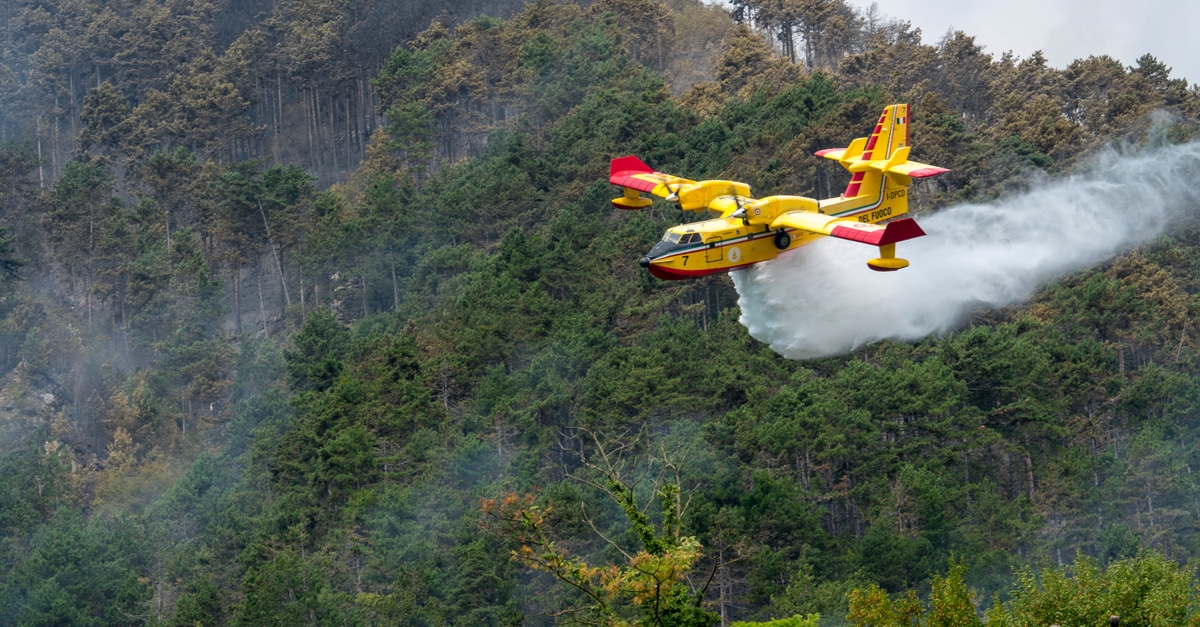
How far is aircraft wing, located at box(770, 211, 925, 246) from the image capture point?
3119cm

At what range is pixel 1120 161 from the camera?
56.8 m

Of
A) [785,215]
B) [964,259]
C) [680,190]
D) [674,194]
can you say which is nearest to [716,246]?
[785,215]

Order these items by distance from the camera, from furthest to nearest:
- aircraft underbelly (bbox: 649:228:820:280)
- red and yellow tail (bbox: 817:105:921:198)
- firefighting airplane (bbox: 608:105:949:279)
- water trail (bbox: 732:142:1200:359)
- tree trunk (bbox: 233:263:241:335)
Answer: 1. tree trunk (bbox: 233:263:241:335)
2. red and yellow tail (bbox: 817:105:921:198)
3. water trail (bbox: 732:142:1200:359)
4. aircraft underbelly (bbox: 649:228:820:280)
5. firefighting airplane (bbox: 608:105:949:279)

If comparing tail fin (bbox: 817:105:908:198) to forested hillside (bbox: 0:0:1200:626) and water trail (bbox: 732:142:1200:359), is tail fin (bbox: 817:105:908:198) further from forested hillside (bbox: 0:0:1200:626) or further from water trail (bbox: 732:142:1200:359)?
forested hillside (bbox: 0:0:1200:626)

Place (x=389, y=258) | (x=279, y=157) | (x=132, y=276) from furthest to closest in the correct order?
(x=279, y=157), (x=132, y=276), (x=389, y=258)

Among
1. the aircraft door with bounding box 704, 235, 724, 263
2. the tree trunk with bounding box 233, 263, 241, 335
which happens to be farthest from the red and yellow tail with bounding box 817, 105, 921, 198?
the tree trunk with bounding box 233, 263, 241, 335

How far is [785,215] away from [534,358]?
23.2 m

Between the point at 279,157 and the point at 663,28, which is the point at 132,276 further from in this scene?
the point at 663,28

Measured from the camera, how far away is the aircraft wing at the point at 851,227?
31.2m

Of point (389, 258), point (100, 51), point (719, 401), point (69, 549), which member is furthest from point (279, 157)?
point (719, 401)

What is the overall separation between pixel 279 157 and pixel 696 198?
63.4 metres

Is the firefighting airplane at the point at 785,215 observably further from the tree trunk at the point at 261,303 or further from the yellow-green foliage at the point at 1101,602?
the tree trunk at the point at 261,303

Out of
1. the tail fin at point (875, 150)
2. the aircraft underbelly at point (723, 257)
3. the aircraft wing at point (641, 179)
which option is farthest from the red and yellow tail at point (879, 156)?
the aircraft wing at point (641, 179)

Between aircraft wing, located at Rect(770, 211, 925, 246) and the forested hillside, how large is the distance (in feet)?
22.5
